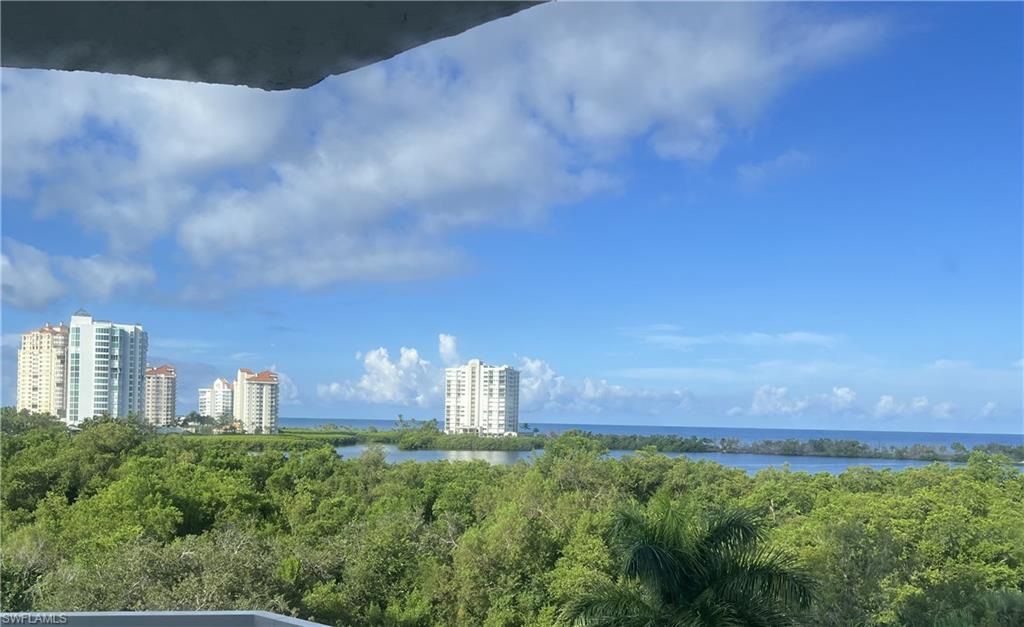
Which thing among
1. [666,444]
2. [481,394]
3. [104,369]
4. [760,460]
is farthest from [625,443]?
[104,369]

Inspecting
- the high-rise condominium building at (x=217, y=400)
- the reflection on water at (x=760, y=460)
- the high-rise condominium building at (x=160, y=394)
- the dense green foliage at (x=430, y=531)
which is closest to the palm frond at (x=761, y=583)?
the dense green foliage at (x=430, y=531)

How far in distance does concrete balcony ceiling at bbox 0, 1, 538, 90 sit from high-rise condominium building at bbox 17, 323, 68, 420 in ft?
62.0

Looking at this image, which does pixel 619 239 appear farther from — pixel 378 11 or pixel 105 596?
pixel 378 11

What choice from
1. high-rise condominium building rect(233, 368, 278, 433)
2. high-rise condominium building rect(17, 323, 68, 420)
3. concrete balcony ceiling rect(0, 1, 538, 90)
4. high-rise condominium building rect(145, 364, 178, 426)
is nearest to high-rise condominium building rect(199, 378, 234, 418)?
high-rise condominium building rect(233, 368, 278, 433)

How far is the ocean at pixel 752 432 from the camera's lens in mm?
20000

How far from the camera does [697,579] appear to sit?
6043 millimetres

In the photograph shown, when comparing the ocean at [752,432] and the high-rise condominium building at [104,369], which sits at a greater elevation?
the high-rise condominium building at [104,369]

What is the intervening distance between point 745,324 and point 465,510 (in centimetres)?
2209

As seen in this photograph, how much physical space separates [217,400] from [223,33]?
25.0 m

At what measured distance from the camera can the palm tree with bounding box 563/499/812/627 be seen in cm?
590

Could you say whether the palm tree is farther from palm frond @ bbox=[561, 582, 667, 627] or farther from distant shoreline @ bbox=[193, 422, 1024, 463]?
distant shoreline @ bbox=[193, 422, 1024, 463]

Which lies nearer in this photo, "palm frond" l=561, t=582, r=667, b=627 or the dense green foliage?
"palm frond" l=561, t=582, r=667, b=627

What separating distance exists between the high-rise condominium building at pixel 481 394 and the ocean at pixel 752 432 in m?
0.89

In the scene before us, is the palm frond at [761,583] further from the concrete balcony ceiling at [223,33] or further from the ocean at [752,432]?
the ocean at [752,432]
